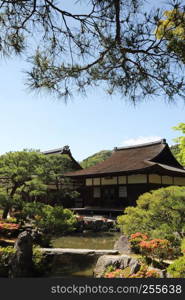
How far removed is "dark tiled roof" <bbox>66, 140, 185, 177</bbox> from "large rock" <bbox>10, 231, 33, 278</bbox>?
34.0ft

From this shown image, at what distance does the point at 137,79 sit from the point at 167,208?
3015 millimetres

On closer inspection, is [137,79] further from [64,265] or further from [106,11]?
[64,265]

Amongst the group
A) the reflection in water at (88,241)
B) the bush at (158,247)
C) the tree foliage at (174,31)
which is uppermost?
the tree foliage at (174,31)

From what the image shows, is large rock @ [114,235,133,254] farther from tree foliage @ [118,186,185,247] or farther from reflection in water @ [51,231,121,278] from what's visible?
reflection in water @ [51,231,121,278]

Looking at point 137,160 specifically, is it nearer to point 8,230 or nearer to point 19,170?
point 19,170

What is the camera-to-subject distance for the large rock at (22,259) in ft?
17.7

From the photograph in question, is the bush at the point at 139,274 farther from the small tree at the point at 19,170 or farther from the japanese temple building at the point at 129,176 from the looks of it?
the japanese temple building at the point at 129,176

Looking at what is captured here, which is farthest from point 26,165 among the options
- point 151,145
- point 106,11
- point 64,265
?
point 151,145

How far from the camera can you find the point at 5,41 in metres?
3.50

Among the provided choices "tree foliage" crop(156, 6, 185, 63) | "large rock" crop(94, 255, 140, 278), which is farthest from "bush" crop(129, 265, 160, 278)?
"tree foliage" crop(156, 6, 185, 63)

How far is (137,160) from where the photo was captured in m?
17.5

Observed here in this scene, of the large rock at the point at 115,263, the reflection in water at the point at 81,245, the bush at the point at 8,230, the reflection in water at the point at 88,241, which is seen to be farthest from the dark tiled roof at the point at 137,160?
the large rock at the point at 115,263

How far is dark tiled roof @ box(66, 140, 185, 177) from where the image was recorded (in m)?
16.9

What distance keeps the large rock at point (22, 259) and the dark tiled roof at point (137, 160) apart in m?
10.4
